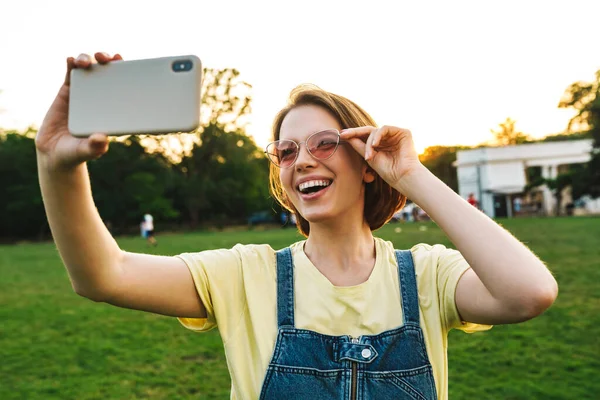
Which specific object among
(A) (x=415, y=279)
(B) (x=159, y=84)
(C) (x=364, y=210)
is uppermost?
(B) (x=159, y=84)

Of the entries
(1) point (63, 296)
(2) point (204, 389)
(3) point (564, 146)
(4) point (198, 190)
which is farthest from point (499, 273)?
(3) point (564, 146)

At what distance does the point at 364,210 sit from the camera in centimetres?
221

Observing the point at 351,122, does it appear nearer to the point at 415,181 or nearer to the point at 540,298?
the point at 415,181

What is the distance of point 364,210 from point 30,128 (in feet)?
176

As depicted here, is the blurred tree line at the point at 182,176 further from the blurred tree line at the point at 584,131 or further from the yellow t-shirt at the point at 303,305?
the yellow t-shirt at the point at 303,305

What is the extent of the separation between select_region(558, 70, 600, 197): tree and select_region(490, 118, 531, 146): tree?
115 feet

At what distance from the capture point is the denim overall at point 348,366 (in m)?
1.66

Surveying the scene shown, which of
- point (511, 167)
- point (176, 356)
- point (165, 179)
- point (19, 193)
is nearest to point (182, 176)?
point (165, 179)

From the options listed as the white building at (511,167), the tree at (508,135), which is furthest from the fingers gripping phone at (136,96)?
the tree at (508,135)

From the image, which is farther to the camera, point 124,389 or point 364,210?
point 124,389

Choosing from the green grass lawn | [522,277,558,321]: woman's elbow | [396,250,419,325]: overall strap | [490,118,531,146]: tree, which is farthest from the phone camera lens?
[490,118,531,146]: tree

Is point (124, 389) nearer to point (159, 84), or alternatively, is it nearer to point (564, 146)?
point (159, 84)

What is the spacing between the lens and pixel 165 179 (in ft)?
165

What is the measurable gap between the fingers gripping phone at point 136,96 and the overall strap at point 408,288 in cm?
92
